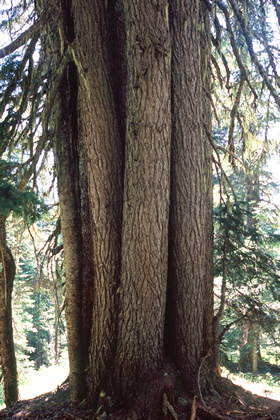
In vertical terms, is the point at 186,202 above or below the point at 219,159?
below

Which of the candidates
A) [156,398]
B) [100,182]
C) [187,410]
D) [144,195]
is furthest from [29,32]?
[187,410]

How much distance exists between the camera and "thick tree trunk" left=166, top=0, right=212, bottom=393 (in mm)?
3490

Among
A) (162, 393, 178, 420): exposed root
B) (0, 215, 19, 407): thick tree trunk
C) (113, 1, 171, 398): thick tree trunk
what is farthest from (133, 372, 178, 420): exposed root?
(0, 215, 19, 407): thick tree trunk

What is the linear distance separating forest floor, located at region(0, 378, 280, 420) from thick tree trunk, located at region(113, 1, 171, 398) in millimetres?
268

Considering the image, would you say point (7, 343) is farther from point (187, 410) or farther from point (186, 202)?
point (186, 202)

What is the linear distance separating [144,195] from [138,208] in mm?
135

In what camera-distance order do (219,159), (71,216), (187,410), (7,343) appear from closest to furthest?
(187,410), (71,216), (219,159), (7,343)

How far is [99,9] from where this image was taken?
3.53 m

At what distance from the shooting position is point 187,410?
3.11 metres

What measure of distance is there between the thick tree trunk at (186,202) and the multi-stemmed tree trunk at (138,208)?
0.01m

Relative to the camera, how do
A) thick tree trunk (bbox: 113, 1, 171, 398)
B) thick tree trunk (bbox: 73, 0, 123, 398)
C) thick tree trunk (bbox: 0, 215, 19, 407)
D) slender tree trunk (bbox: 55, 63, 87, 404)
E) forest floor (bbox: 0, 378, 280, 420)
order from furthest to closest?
1. thick tree trunk (bbox: 0, 215, 19, 407)
2. slender tree trunk (bbox: 55, 63, 87, 404)
3. thick tree trunk (bbox: 73, 0, 123, 398)
4. thick tree trunk (bbox: 113, 1, 171, 398)
5. forest floor (bbox: 0, 378, 280, 420)

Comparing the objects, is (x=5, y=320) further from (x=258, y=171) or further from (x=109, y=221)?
(x=258, y=171)

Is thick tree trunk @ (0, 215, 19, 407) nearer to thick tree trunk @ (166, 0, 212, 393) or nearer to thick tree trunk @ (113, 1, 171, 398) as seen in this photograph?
thick tree trunk @ (113, 1, 171, 398)

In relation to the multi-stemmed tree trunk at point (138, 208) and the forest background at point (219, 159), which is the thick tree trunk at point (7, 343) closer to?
the forest background at point (219, 159)
